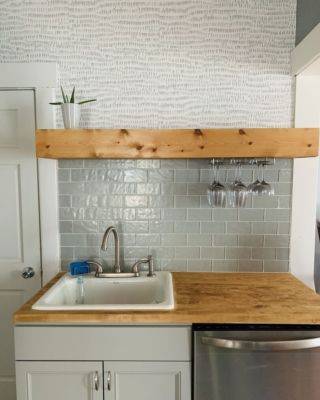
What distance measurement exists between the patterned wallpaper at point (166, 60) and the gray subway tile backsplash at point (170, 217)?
0.04ft

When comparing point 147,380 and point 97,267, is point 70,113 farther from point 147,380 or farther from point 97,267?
point 147,380

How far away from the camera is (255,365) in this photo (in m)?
1.21

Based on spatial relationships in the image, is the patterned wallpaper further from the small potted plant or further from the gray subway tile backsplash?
the small potted plant

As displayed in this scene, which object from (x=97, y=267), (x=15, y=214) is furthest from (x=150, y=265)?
(x=15, y=214)

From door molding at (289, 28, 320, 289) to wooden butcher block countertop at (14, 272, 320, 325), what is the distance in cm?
23

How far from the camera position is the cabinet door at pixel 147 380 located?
1.23 m

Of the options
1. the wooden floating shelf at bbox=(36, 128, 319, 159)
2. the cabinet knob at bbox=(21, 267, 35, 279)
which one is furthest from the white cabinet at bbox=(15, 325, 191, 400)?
the wooden floating shelf at bbox=(36, 128, 319, 159)

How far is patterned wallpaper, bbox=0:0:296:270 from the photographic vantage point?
66.8 inches

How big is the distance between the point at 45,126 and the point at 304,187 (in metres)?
1.54

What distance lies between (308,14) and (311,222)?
1110 mm

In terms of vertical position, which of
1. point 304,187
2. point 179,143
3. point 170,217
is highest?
point 179,143

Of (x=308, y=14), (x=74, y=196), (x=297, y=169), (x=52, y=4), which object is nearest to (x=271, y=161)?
(x=297, y=169)

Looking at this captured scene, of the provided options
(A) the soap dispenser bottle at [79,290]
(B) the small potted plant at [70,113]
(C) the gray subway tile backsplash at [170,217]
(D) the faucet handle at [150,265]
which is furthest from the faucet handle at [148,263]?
(B) the small potted plant at [70,113]

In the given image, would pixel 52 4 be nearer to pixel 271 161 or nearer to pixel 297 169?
pixel 271 161
